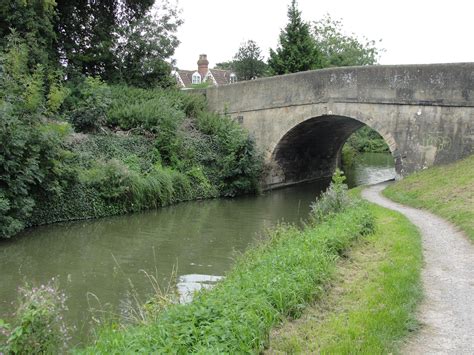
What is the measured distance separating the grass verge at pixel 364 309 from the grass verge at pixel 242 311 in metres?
0.15

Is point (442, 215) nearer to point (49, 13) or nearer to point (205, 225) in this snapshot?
point (205, 225)

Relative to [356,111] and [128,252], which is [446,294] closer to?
[128,252]

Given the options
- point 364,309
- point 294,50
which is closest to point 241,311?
point 364,309

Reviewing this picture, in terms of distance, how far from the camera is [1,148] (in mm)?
9961

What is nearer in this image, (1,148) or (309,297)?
(309,297)

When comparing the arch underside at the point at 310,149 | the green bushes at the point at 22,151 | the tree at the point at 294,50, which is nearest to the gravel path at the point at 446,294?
the green bushes at the point at 22,151

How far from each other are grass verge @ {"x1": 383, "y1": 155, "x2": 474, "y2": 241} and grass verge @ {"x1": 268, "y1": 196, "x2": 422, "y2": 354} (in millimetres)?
2159

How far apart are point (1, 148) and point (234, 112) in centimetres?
1234

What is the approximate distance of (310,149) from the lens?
22625mm

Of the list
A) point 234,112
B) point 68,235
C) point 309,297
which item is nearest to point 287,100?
point 234,112

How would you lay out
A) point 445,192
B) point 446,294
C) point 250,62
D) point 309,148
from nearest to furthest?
1. point 446,294
2. point 445,192
3. point 309,148
4. point 250,62

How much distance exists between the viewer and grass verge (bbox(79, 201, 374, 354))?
12.2 feet

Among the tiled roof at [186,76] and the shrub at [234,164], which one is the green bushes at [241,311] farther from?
the tiled roof at [186,76]

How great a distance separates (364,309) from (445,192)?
7.91 m
